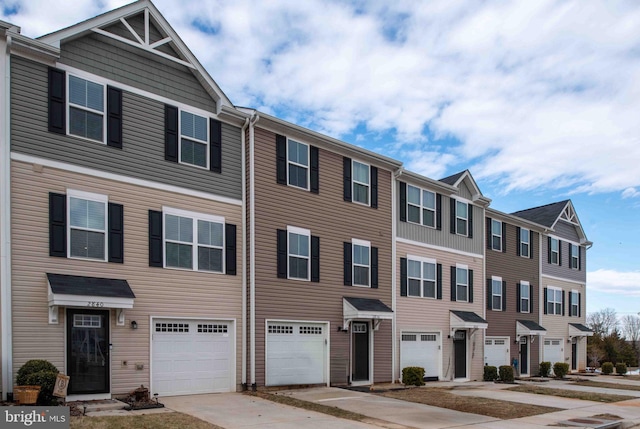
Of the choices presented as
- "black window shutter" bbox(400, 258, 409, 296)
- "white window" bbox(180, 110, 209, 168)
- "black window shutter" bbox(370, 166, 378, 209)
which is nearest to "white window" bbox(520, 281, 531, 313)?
"black window shutter" bbox(400, 258, 409, 296)

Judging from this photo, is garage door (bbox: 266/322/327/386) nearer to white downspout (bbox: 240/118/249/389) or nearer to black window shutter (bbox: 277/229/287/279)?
white downspout (bbox: 240/118/249/389)

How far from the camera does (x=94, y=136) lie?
1512cm

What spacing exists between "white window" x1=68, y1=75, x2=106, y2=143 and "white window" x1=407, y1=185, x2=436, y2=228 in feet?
43.5

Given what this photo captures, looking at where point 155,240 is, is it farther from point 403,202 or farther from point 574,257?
point 574,257

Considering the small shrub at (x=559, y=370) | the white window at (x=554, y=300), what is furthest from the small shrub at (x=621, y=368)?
the small shrub at (x=559, y=370)

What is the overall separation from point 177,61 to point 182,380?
353 inches

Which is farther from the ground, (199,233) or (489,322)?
(199,233)

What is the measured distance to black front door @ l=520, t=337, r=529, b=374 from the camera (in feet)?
104

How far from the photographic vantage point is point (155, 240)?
52.7ft

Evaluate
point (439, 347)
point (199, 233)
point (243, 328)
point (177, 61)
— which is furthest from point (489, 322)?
point (177, 61)

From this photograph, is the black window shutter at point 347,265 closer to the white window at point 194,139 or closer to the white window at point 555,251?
the white window at point 194,139

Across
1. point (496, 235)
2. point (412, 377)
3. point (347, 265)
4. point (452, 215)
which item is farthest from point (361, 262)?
point (496, 235)

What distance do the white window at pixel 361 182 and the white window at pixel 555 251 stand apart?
1729 centimetres

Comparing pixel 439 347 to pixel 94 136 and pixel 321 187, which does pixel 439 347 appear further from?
pixel 94 136
